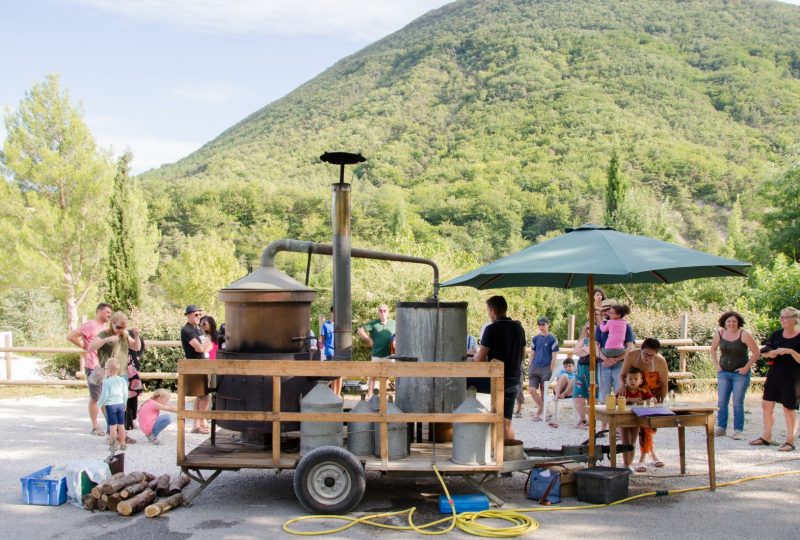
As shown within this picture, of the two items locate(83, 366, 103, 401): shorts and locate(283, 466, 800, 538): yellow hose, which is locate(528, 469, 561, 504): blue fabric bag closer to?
locate(283, 466, 800, 538): yellow hose

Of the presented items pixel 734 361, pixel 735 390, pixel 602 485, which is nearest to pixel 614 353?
pixel 734 361

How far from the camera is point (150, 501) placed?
6098 millimetres

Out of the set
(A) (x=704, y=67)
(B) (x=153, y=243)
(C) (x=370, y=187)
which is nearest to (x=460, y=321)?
(B) (x=153, y=243)

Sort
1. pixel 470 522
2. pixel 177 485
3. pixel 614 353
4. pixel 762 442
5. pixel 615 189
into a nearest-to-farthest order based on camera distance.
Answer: pixel 470 522
pixel 177 485
pixel 762 442
pixel 614 353
pixel 615 189

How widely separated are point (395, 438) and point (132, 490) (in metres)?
2.19

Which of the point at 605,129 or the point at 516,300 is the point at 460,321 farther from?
the point at 605,129

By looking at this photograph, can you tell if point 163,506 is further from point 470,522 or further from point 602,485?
point 602,485

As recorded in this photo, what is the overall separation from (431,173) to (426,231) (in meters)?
14.7

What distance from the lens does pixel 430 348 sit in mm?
6781

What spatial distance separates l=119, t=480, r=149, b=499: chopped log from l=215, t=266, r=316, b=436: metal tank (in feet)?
2.70

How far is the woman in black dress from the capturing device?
28.1 feet

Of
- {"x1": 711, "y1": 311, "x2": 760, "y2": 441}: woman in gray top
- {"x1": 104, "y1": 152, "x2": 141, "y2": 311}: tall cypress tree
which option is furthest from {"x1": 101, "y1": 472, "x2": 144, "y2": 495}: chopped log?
{"x1": 104, "y1": 152, "x2": 141, "y2": 311}: tall cypress tree

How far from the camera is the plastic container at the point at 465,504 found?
19.5 feet

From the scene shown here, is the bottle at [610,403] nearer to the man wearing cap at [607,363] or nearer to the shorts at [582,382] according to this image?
the man wearing cap at [607,363]
